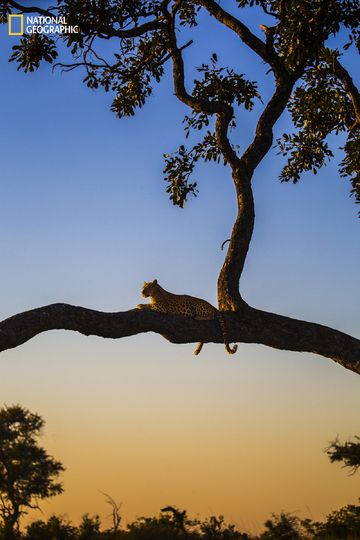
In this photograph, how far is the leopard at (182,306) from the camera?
1413cm

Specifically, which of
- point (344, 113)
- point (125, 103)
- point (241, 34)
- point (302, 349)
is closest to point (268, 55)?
point (241, 34)

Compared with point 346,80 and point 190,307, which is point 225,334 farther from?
point 346,80

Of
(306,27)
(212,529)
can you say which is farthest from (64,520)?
(306,27)

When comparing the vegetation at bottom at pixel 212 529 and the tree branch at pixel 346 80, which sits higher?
the tree branch at pixel 346 80

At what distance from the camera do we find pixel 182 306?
14477 mm

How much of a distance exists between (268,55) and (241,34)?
0.80 metres

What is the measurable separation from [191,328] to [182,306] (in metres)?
0.78

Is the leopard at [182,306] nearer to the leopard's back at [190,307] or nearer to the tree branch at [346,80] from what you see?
the leopard's back at [190,307]

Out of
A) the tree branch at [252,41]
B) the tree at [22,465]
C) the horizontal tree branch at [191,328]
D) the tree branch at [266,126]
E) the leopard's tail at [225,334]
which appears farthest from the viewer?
the tree at [22,465]

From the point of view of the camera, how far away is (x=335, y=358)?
14734 millimetres

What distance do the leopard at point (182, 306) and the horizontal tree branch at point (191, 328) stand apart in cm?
13

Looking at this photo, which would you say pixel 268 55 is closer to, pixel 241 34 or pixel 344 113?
pixel 241 34

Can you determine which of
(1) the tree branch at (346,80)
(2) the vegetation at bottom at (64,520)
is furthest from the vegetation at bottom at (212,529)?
(1) the tree branch at (346,80)

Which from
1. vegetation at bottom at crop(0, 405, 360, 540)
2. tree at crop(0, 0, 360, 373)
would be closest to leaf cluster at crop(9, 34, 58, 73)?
tree at crop(0, 0, 360, 373)
